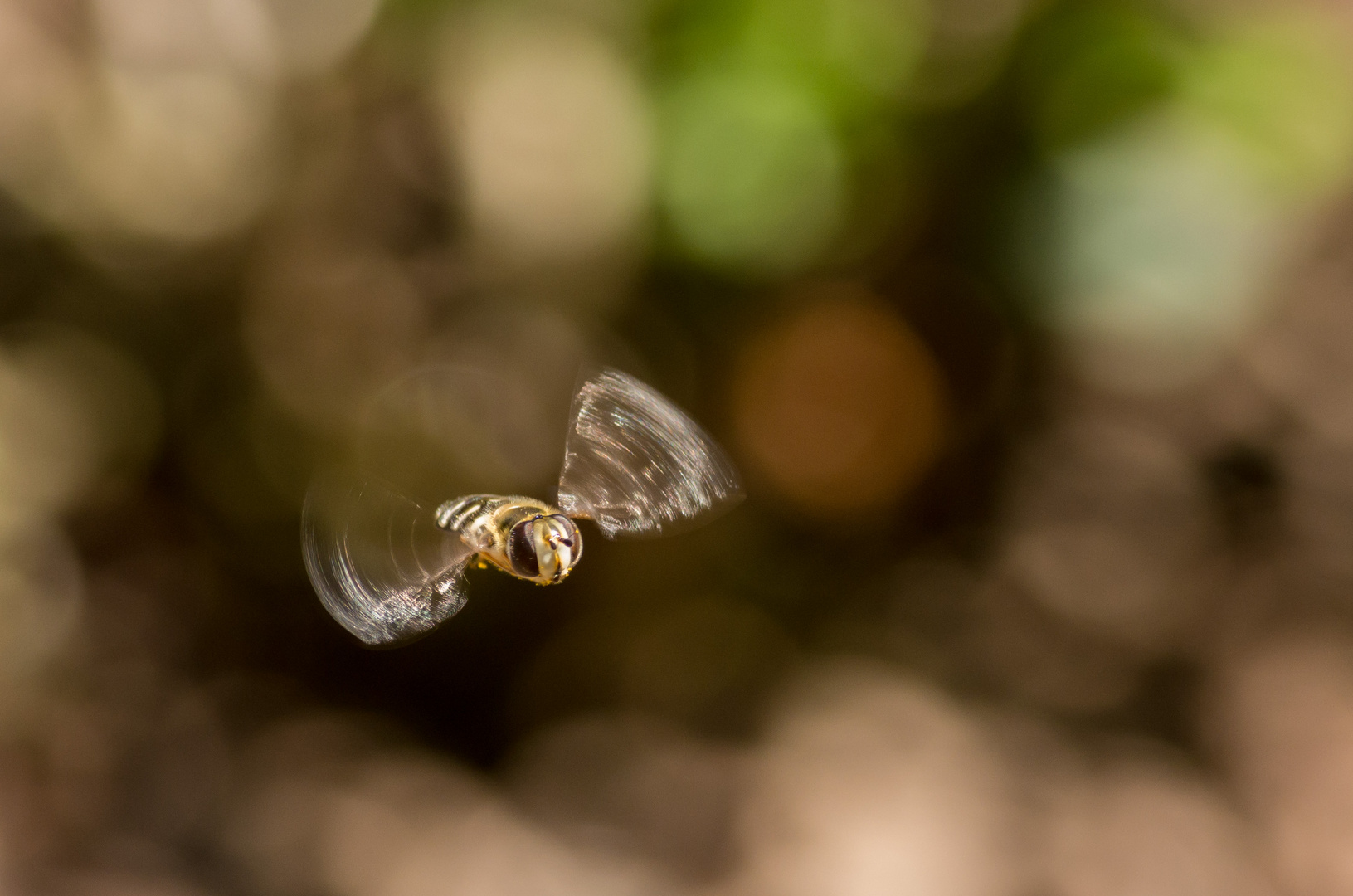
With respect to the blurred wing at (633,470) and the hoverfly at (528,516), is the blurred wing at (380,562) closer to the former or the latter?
the hoverfly at (528,516)

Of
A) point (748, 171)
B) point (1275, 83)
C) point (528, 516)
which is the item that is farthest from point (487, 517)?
point (1275, 83)

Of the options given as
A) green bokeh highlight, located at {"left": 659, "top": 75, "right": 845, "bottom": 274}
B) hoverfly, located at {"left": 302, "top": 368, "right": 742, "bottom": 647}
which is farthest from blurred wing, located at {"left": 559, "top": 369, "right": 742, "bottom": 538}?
green bokeh highlight, located at {"left": 659, "top": 75, "right": 845, "bottom": 274}

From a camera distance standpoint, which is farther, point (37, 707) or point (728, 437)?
point (728, 437)

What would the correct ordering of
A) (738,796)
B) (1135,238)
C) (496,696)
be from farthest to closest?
(496,696) < (738,796) < (1135,238)

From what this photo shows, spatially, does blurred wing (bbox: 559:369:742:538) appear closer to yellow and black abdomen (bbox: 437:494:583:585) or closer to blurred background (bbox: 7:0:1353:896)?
yellow and black abdomen (bbox: 437:494:583:585)

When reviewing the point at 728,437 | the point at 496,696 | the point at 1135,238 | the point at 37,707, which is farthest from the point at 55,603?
the point at 1135,238

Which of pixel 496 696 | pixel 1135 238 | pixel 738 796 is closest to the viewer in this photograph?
pixel 1135 238

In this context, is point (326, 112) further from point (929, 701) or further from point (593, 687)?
point (929, 701)

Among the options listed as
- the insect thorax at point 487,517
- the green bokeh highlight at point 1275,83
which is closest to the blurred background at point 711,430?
the green bokeh highlight at point 1275,83
